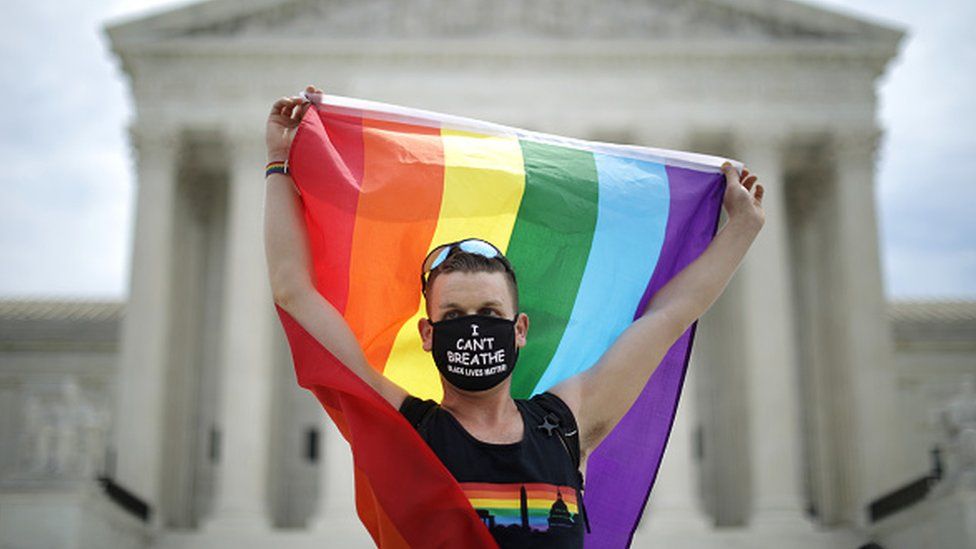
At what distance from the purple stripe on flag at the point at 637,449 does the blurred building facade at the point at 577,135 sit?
30.4 meters

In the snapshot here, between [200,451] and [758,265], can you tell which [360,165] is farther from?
[200,451]

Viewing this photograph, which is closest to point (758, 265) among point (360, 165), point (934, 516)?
point (934, 516)

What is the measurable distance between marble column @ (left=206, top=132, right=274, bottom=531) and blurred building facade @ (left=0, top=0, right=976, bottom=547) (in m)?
0.06

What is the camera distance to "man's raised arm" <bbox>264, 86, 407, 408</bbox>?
13.1ft

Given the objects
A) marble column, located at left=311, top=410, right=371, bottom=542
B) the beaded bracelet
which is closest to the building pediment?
marble column, located at left=311, top=410, right=371, bottom=542

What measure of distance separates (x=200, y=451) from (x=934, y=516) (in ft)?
74.7

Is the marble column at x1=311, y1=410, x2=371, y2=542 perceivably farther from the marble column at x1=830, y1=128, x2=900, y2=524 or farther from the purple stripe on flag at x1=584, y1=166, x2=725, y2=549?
the purple stripe on flag at x1=584, y1=166, x2=725, y2=549

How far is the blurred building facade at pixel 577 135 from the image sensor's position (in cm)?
3575

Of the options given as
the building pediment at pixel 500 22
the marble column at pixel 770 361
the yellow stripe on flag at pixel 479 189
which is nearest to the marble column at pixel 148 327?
the building pediment at pixel 500 22

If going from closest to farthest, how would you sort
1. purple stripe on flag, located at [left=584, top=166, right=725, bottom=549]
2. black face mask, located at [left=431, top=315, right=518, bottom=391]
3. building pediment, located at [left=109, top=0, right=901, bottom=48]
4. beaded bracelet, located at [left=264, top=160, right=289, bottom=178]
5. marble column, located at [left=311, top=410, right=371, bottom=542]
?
black face mask, located at [left=431, top=315, right=518, bottom=391] → purple stripe on flag, located at [left=584, top=166, right=725, bottom=549] → beaded bracelet, located at [left=264, top=160, right=289, bottom=178] → marble column, located at [left=311, top=410, right=371, bottom=542] → building pediment, located at [left=109, top=0, right=901, bottom=48]

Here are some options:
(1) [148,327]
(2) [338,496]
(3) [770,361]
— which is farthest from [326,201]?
(1) [148,327]

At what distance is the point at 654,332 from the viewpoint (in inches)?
168

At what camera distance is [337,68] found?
125 ft

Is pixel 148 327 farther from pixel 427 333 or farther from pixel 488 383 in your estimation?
pixel 488 383
